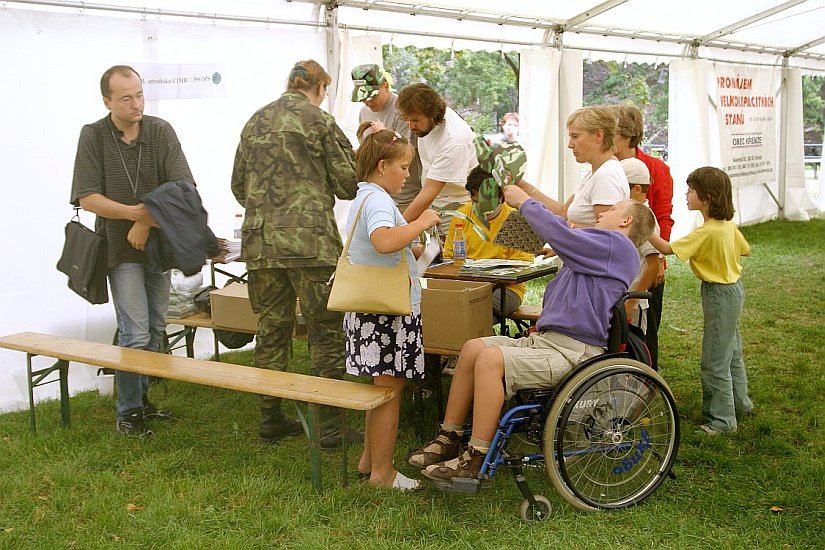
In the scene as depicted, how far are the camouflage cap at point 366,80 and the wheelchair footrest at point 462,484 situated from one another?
2.23 meters

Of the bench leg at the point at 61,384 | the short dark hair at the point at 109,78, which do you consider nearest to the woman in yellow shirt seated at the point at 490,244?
the short dark hair at the point at 109,78

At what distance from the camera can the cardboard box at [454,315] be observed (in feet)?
10.8

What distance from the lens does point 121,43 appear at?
4.40 meters

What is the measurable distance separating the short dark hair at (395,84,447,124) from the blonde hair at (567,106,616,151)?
82 centimetres

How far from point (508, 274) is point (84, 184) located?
192 cm

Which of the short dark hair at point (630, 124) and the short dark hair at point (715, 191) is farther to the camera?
the short dark hair at point (630, 124)

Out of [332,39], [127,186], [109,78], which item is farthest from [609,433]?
[332,39]

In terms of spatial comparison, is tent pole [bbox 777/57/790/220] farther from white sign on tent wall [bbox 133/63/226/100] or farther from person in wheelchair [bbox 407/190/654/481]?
person in wheelchair [bbox 407/190/654/481]

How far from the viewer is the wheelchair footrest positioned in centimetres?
266

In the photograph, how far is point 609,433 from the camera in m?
2.77

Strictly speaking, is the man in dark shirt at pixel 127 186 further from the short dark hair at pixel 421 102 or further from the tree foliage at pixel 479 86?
the tree foliage at pixel 479 86

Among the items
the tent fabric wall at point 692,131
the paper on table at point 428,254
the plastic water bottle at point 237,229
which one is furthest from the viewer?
the tent fabric wall at point 692,131

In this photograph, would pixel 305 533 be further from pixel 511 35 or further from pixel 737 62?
pixel 737 62

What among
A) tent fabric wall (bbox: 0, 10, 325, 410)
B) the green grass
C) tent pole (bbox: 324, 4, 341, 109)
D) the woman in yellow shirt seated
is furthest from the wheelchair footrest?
tent pole (bbox: 324, 4, 341, 109)
